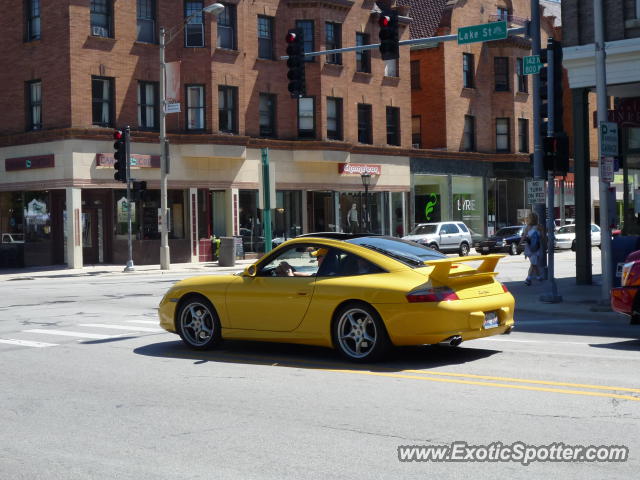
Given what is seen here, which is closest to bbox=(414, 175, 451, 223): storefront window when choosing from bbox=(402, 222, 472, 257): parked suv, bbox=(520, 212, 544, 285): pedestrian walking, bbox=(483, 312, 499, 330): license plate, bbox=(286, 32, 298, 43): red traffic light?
bbox=(402, 222, 472, 257): parked suv

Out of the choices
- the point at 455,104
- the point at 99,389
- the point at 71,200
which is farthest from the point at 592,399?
the point at 455,104

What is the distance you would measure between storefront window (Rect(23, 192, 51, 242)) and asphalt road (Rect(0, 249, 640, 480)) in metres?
24.4

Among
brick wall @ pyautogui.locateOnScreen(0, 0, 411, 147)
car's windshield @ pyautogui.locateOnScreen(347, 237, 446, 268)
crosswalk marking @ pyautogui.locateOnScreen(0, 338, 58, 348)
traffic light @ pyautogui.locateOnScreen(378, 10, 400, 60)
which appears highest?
brick wall @ pyautogui.locateOnScreen(0, 0, 411, 147)

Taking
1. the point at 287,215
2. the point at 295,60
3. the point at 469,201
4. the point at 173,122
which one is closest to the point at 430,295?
the point at 295,60

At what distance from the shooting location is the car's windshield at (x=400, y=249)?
10.3 metres

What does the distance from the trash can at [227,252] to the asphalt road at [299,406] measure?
874 inches

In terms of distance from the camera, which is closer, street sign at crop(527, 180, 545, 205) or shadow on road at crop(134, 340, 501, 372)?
shadow on road at crop(134, 340, 501, 372)

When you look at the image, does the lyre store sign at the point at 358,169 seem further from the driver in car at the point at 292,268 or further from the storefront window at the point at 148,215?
the driver in car at the point at 292,268

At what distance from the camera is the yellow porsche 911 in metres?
9.72

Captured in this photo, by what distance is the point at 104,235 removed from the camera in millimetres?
36781

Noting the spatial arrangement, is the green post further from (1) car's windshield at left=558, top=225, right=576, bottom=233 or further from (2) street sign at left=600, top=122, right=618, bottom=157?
(1) car's windshield at left=558, top=225, right=576, bottom=233

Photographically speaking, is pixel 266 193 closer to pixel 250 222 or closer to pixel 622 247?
pixel 622 247

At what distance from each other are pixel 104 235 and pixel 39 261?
116 inches

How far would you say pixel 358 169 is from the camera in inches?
1748
